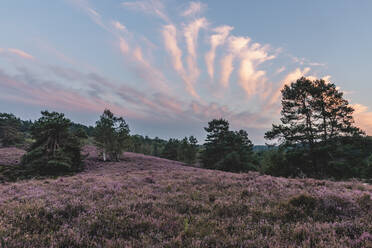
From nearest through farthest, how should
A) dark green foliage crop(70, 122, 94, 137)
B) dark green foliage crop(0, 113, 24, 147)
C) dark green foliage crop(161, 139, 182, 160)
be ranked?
dark green foliage crop(70, 122, 94, 137) → dark green foliage crop(0, 113, 24, 147) → dark green foliage crop(161, 139, 182, 160)

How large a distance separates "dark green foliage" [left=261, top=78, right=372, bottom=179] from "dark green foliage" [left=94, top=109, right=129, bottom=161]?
27302 millimetres

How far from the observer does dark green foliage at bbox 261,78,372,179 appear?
71.3ft

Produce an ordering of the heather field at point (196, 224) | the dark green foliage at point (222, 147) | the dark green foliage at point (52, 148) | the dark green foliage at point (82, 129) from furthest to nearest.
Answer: the dark green foliage at point (222, 147) → the dark green foliage at point (82, 129) → the dark green foliage at point (52, 148) → the heather field at point (196, 224)

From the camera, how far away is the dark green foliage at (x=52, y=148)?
21219mm

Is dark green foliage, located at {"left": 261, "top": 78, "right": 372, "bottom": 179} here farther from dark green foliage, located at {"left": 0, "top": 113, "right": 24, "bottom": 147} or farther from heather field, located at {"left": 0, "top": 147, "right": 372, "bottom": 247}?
dark green foliage, located at {"left": 0, "top": 113, "right": 24, "bottom": 147}

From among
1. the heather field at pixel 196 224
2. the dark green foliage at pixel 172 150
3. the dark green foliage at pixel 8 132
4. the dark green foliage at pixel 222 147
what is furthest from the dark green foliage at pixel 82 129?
the dark green foliage at pixel 172 150

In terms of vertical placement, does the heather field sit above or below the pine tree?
below

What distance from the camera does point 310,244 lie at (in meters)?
3.28

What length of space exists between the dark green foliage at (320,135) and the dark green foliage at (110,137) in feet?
89.6

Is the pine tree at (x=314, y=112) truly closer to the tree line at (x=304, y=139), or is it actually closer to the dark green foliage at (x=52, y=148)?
the tree line at (x=304, y=139)

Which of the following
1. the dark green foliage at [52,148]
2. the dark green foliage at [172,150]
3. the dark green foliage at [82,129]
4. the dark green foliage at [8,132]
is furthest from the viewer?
the dark green foliage at [172,150]

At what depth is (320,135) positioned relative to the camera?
76.3 ft

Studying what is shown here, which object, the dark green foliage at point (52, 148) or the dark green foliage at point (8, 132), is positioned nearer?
the dark green foliage at point (52, 148)

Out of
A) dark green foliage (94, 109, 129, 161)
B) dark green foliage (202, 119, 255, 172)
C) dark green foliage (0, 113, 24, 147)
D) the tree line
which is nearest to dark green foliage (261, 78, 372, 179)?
the tree line
